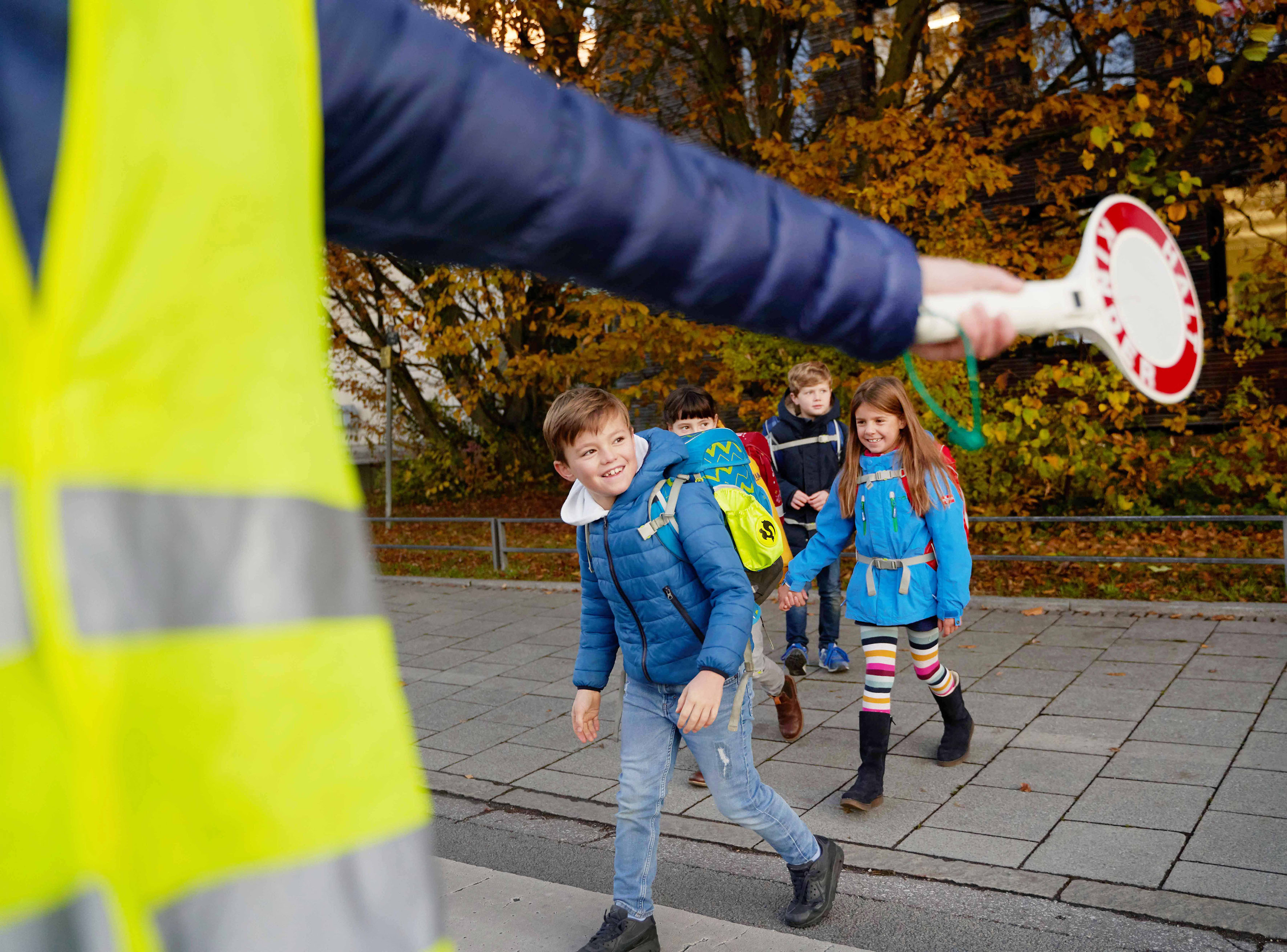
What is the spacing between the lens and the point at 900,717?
20.3ft

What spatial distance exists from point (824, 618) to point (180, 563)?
700 cm

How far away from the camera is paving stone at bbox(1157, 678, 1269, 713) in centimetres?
594

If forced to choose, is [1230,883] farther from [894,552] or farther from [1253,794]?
[894,552]

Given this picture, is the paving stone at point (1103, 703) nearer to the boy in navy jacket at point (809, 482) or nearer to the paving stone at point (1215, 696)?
the paving stone at point (1215, 696)

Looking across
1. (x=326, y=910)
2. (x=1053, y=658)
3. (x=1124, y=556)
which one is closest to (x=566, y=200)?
(x=326, y=910)

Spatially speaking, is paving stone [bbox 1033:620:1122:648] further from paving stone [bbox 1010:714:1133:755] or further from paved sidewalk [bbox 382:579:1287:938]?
paving stone [bbox 1010:714:1133:755]

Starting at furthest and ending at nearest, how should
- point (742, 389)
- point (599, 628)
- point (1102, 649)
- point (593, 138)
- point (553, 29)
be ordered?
point (553, 29) → point (742, 389) → point (1102, 649) → point (599, 628) → point (593, 138)

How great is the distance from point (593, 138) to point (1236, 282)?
A: 37.9ft

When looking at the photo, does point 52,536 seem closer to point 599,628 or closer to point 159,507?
point 159,507

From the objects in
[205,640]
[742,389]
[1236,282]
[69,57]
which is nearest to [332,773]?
[205,640]

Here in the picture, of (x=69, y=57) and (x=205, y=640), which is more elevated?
→ (x=69, y=57)

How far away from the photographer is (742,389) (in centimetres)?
1087

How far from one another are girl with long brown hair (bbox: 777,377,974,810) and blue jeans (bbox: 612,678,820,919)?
132cm

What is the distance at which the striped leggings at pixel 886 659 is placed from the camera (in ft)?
16.4
